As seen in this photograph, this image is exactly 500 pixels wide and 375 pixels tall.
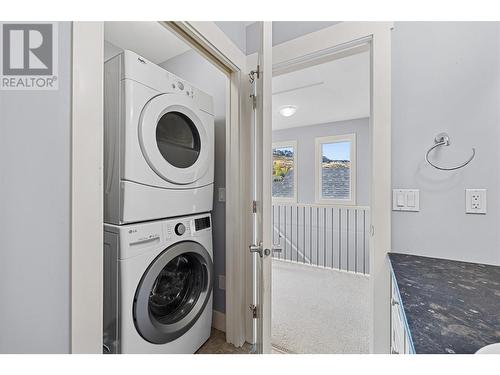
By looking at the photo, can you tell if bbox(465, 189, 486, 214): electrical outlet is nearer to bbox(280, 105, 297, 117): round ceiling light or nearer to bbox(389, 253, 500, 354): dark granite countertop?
bbox(389, 253, 500, 354): dark granite countertop

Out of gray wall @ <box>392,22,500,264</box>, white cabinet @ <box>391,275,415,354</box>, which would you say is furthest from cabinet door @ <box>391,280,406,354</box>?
gray wall @ <box>392,22,500,264</box>

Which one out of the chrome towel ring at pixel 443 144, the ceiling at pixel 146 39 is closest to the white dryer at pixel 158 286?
the chrome towel ring at pixel 443 144

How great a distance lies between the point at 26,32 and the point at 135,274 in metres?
0.97

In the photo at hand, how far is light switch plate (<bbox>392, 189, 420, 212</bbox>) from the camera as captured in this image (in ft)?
3.84

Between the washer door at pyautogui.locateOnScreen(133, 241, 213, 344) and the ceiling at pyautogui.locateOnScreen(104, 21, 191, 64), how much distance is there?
1560 millimetres

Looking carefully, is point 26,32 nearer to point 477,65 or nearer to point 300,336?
point 477,65

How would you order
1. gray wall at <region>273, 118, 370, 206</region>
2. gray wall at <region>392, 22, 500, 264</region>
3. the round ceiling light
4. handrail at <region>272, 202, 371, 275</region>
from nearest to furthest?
gray wall at <region>392, 22, 500, 264</region> → the round ceiling light → handrail at <region>272, 202, 371, 275</region> → gray wall at <region>273, 118, 370, 206</region>

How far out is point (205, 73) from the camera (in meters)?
1.88

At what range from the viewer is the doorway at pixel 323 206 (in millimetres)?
1890

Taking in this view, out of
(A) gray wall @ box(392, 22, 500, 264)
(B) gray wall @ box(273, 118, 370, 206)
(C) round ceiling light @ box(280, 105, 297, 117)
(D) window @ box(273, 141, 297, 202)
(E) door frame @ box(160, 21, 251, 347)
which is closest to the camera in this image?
(A) gray wall @ box(392, 22, 500, 264)

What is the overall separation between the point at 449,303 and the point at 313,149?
160 inches

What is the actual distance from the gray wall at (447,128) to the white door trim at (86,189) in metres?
1.34

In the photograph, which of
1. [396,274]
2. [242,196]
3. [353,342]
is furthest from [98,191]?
[353,342]

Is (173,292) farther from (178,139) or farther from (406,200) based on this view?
(406,200)
